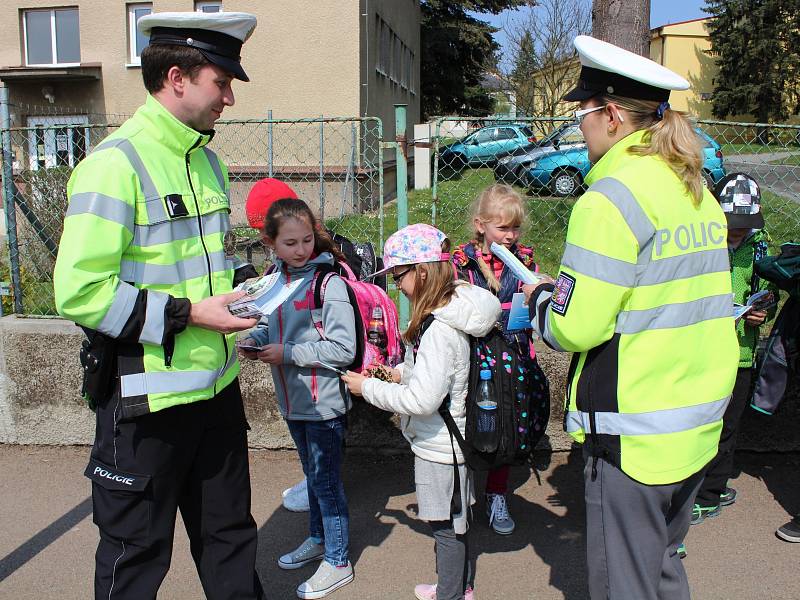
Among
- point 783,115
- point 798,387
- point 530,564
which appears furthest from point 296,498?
point 783,115

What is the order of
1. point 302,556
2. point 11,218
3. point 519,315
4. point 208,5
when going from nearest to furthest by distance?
point 519,315 → point 302,556 → point 11,218 → point 208,5

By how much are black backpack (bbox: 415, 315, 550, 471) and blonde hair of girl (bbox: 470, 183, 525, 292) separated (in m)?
0.83

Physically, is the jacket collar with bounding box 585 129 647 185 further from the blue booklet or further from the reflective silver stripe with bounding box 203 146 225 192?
the reflective silver stripe with bounding box 203 146 225 192

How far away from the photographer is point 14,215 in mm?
4672

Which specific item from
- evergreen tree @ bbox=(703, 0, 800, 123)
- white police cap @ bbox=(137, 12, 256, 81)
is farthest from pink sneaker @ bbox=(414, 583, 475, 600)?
evergreen tree @ bbox=(703, 0, 800, 123)

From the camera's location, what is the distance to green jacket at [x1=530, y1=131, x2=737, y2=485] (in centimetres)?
195

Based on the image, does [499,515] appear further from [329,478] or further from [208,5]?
[208,5]

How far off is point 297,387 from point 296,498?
98 centimetres

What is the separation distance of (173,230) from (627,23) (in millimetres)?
3432

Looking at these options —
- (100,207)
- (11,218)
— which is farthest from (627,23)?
(11,218)

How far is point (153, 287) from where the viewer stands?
212cm

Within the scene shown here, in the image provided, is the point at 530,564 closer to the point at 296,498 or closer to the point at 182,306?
the point at 296,498

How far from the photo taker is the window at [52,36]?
51.6 feet

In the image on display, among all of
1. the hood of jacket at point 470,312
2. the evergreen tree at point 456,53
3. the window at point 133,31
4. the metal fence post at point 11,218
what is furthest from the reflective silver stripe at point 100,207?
the evergreen tree at point 456,53
